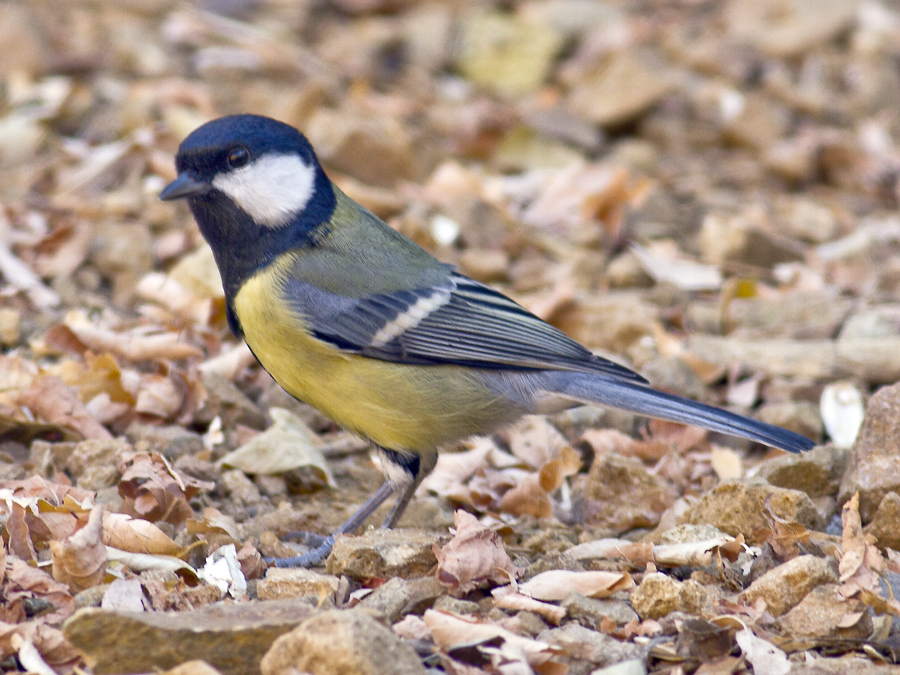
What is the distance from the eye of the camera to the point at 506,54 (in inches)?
313

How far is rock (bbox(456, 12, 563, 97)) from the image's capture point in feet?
25.7

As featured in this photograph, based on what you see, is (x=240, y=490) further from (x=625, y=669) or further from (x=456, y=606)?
(x=625, y=669)

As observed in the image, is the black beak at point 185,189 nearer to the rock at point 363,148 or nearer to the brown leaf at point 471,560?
the brown leaf at point 471,560

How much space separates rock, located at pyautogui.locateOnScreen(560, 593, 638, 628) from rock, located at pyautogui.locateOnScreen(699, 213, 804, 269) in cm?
333

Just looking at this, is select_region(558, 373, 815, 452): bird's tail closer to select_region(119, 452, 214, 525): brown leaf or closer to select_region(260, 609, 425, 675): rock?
select_region(119, 452, 214, 525): brown leaf

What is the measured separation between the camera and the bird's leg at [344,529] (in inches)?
130

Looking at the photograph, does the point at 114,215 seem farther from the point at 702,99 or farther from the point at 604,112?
the point at 702,99

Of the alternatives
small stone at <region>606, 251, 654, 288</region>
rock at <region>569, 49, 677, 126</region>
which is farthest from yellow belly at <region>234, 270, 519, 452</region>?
rock at <region>569, 49, 677, 126</region>

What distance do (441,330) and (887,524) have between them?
1639mm

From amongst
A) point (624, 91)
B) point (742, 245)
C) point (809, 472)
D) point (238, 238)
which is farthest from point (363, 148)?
point (809, 472)

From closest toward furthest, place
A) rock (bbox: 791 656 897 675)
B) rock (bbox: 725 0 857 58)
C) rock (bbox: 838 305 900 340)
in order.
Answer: rock (bbox: 791 656 897 675), rock (bbox: 838 305 900 340), rock (bbox: 725 0 857 58)

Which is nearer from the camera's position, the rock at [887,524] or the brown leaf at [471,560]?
the brown leaf at [471,560]

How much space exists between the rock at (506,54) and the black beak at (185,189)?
454 cm

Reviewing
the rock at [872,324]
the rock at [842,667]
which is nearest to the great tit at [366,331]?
the rock at [842,667]
